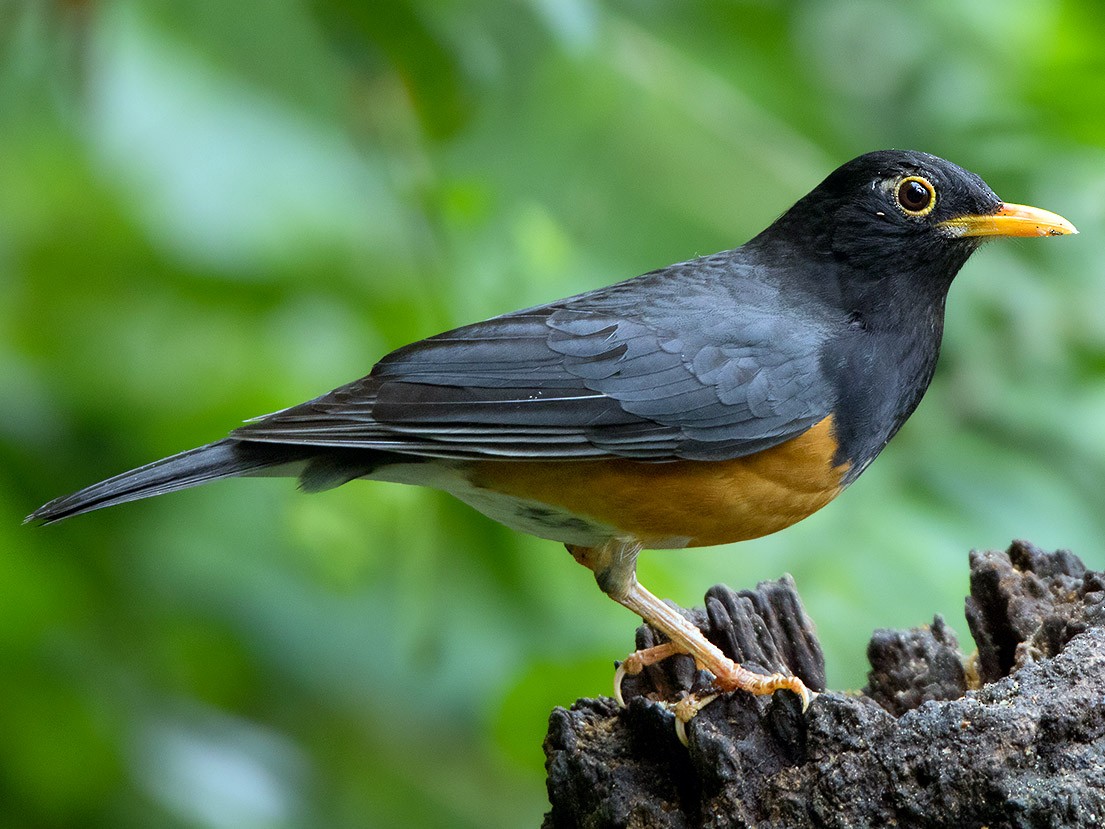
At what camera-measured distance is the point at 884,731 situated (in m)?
3.25

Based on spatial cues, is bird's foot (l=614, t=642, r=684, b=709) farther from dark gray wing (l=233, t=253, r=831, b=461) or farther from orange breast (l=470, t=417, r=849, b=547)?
dark gray wing (l=233, t=253, r=831, b=461)

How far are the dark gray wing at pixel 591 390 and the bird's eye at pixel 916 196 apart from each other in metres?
0.53

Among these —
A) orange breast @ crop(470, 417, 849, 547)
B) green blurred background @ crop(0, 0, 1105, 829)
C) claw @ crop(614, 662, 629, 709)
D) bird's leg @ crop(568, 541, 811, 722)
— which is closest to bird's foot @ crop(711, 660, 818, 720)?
bird's leg @ crop(568, 541, 811, 722)

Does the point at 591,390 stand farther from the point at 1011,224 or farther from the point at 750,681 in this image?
the point at 1011,224

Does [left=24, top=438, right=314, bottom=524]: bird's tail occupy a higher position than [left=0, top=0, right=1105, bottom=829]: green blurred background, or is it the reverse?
[left=0, top=0, right=1105, bottom=829]: green blurred background

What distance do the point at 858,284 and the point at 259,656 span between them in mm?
3160

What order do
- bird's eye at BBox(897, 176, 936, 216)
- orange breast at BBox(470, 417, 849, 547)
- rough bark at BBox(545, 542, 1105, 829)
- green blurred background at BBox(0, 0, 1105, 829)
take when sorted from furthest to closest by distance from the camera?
green blurred background at BBox(0, 0, 1105, 829) → bird's eye at BBox(897, 176, 936, 216) → orange breast at BBox(470, 417, 849, 547) → rough bark at BBox(545, 542, 1105, 829)

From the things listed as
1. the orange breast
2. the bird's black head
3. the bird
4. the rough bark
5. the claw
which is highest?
the bird's black head

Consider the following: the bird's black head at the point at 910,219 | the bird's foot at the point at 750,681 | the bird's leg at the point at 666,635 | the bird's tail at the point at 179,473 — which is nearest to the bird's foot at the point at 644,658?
the bird's leg at the point at 666,635

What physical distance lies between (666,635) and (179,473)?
168cm

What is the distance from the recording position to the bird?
4.14 meters

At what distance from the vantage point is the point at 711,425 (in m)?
4.20

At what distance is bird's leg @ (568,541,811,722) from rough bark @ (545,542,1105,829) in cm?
7

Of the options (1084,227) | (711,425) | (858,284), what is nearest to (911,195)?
(858,284)
